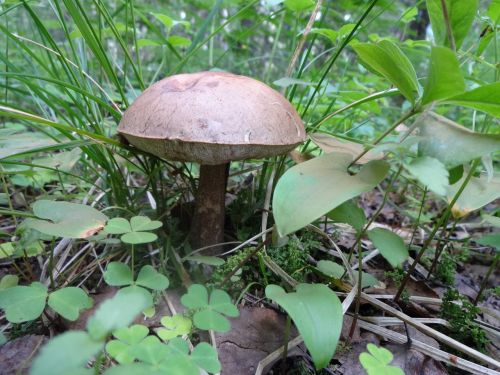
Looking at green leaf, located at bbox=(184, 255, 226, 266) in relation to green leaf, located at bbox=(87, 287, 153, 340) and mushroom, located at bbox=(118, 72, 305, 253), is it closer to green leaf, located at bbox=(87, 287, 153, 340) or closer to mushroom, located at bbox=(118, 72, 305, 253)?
mushroom, located at bbox=(118, 72, 305, 253)

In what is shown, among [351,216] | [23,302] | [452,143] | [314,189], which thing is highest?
[452,143]

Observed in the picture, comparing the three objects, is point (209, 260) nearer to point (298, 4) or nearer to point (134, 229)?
point (134, 229)

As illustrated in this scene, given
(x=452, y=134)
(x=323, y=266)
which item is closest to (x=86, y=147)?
(x=323, y=266)

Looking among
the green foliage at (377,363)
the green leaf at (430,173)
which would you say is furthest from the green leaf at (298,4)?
the green foliage at (377,363)

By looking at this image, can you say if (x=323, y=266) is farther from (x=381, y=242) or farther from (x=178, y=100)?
(x=178, y=100)

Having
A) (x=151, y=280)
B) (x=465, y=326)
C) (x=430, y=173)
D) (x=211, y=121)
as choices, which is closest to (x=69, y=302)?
(x=151, y=280)

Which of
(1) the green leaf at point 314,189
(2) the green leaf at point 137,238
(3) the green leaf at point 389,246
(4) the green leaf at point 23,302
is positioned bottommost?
(4) the green leaf at point 23,302

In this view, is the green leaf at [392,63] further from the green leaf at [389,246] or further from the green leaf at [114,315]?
the green leaf at [114,315]
